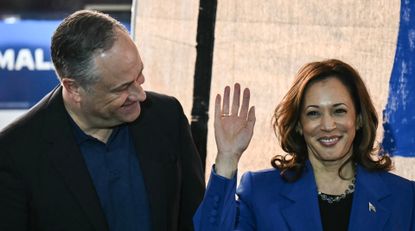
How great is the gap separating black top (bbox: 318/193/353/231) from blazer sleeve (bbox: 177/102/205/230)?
37 centimetres

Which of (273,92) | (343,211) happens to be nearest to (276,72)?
(273,92)

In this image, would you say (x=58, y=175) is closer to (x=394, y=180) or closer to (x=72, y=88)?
(x=72, y=88)

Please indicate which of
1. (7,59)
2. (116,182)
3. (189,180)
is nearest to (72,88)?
(116,182)

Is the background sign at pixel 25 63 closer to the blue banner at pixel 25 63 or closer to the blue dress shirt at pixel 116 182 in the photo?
the blue banner at pixel 25 63

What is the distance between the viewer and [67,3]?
3221mm

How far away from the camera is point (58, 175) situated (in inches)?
86.2

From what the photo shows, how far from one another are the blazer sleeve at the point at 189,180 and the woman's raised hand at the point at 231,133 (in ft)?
0.67

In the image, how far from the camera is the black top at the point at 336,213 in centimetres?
231

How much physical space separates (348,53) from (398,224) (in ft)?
2.07

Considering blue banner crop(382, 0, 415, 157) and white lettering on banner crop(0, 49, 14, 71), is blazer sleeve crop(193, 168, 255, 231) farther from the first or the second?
white lettering on banner crop(0, 49, 14, 71)

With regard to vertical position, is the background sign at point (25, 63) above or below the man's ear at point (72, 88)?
below

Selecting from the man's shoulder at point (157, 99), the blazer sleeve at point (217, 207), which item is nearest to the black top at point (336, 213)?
the blazer sleeve at point (217, 207)

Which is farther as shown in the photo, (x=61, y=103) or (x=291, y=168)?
(x=291, y=168)

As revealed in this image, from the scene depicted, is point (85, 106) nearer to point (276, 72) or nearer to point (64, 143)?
point (64, 143)
